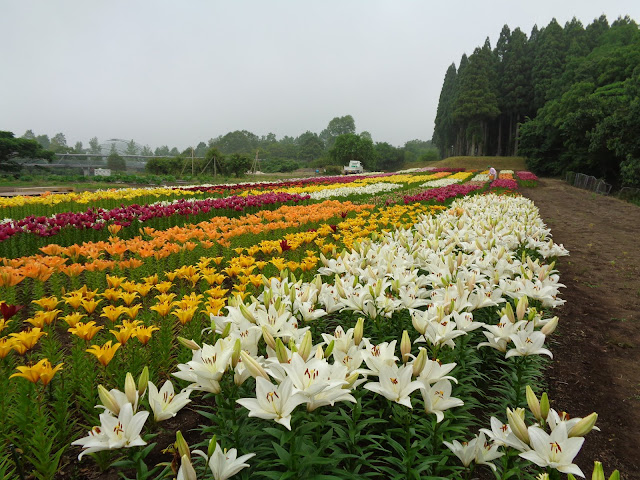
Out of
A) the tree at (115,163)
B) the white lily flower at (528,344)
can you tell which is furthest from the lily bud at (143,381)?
the tree at (115,163)

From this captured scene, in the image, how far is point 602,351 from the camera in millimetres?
3557

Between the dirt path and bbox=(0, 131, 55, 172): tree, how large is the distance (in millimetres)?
43130

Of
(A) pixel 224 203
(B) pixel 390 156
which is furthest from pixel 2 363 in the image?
(B) pixel 390 156

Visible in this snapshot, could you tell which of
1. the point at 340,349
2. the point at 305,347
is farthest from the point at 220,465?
the point at 340,349

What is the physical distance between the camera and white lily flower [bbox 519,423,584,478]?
4.00ft

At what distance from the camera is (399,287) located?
8.02 ft

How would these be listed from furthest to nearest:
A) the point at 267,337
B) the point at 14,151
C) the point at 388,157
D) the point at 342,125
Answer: the point at 342,125
the point at 388,157
the point at 14,151
the point at 267,337

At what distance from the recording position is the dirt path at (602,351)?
2.42m

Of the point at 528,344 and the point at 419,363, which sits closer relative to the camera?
the point at 419,363

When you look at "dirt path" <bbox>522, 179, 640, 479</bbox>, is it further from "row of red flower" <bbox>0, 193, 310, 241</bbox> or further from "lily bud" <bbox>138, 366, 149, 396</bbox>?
A: "row of red flower" <bbox>0, 193, 310, 241</bbox>

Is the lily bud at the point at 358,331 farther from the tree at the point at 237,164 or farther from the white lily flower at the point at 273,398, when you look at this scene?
the tree at the point at 237,164

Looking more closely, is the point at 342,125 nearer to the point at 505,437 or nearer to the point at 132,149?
the point at 132,149

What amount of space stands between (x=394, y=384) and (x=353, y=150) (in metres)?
62.1

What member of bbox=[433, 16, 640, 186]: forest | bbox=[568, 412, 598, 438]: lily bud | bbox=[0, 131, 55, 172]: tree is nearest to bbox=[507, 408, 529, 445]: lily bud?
bbox=[568, 412, 598, 438]: lily bud
